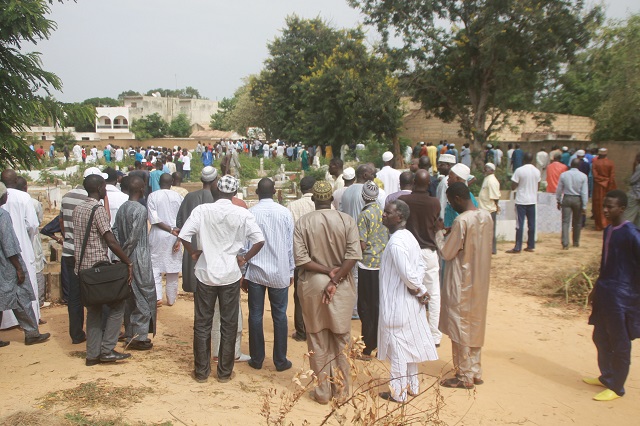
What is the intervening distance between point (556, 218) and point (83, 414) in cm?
1061

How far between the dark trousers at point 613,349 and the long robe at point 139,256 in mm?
4173

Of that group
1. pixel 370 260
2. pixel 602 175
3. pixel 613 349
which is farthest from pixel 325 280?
pixel 602 175

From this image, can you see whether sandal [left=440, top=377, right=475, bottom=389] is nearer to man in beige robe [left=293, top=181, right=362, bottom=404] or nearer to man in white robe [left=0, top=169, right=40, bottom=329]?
man in beige robe [left=293, top=181, right=362, bottom=404]

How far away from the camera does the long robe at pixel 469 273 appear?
499 cm

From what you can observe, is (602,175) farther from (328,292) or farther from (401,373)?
(328,292)

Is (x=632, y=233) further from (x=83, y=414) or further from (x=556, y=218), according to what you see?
(x=556, y=218)

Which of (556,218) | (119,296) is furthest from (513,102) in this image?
(119,296)

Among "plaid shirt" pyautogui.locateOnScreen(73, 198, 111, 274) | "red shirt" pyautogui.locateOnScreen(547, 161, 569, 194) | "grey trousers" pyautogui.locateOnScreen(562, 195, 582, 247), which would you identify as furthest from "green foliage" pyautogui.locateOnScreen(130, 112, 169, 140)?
"plaid shirt" pyautogui.locateOnScreen(73, 198, 111, 274)

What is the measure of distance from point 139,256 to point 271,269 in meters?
1.43

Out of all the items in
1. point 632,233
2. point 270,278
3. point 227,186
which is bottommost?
point 270,278

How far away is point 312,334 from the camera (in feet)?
15.7

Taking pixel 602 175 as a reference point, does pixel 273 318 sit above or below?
below

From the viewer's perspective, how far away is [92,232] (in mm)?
5293

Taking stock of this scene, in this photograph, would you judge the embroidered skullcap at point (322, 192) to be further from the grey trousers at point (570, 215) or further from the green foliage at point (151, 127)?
the green foliage at point (151, 127)
